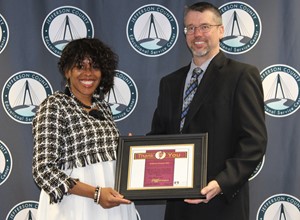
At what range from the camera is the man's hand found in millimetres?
2356

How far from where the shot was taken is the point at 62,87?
3.51 m

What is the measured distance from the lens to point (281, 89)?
3.42 meters

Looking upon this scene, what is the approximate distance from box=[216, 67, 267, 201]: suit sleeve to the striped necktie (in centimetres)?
24

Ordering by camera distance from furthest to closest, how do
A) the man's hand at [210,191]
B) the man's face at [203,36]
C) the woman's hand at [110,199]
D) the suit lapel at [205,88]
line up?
1. the man's face at [203,36]
2. the suit lapel at [205,88]
3. the woman's hand at [110,199]
4. the man's hand at [210,191]

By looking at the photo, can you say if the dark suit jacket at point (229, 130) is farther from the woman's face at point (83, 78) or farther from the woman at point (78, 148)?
the woman's face at point (83, 78)

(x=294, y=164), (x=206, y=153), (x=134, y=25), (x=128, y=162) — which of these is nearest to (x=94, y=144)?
(x=128, y=162)

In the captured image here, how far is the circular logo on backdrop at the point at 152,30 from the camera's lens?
11.5ft

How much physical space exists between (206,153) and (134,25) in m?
1.37

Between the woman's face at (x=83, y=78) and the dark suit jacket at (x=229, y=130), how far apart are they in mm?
562

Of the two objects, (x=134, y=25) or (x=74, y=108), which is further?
(x=134, y=25)

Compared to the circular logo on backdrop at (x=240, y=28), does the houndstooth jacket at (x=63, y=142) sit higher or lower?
lower

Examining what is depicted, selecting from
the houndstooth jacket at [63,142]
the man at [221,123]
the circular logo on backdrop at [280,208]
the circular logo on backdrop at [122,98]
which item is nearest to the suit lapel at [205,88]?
the man at [221,123]

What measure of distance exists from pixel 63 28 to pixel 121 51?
421 mm

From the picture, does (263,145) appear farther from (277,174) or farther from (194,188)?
(277,174)
